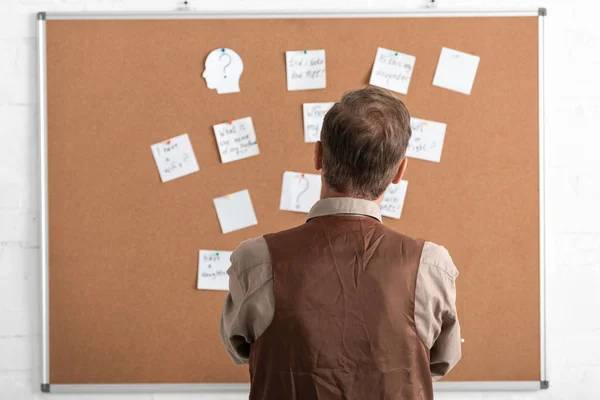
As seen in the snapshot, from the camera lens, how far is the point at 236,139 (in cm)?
206

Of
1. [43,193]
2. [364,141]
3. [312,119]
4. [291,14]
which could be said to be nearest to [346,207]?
[364,141]

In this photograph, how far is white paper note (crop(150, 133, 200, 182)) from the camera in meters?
2.06

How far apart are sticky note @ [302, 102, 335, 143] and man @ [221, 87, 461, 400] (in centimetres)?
99

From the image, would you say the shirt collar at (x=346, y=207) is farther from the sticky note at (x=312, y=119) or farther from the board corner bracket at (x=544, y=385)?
the board corner bracket at (x=544, y=385)

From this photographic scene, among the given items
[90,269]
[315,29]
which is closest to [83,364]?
[90,269]

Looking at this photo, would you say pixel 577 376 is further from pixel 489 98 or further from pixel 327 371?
pixel 327 371

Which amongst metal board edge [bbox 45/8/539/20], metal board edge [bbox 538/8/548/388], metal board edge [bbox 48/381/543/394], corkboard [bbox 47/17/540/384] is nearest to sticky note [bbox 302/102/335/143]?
corkboard [bbox 47/17/540/384]

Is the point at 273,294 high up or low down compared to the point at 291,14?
down

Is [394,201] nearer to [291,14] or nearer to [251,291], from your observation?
[291,14]

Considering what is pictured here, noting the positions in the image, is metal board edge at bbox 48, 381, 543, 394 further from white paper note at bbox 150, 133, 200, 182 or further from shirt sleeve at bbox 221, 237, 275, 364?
shirt sleeve at bbox 221, 237, 275, 364

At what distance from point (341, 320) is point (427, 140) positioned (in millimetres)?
1142

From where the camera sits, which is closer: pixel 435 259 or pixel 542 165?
pixel 435 259

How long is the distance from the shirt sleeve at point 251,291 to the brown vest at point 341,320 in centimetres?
1

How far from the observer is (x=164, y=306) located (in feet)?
Result: 6.81
